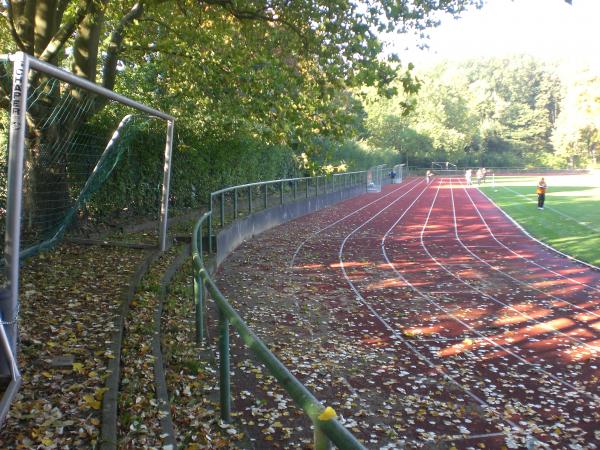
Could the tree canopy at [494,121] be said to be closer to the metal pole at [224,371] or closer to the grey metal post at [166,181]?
the grey metal post at [166,181]

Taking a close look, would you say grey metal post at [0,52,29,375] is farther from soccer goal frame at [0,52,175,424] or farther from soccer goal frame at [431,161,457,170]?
soccer goal frame at [431,161,457,170]

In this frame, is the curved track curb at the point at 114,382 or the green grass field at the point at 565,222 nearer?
the curved track curb at the point at 114,382

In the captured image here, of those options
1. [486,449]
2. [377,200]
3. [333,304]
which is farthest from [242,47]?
[377,200]

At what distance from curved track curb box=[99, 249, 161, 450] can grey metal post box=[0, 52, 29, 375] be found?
2.36ft

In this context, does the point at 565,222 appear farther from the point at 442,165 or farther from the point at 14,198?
the point at 442,165

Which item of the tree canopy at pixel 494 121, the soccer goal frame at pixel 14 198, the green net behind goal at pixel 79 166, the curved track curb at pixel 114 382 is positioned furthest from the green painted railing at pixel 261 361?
the tree canopy at pixel 494 121

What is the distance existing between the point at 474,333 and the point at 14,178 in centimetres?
634

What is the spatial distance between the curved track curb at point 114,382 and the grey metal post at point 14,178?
72cm

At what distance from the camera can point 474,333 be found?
805 centimetres

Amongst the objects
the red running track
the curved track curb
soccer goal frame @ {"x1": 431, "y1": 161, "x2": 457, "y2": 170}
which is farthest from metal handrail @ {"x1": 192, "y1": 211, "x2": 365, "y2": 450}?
soccer goal frame @ {"x1": 431, "y1": 161, "x2": 457, "y2": 170}

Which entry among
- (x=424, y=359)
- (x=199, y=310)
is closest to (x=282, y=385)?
(x=199, y=310)

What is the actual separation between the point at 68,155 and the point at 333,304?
208 inches

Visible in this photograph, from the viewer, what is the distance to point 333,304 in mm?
9469

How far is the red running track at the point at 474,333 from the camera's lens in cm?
529
